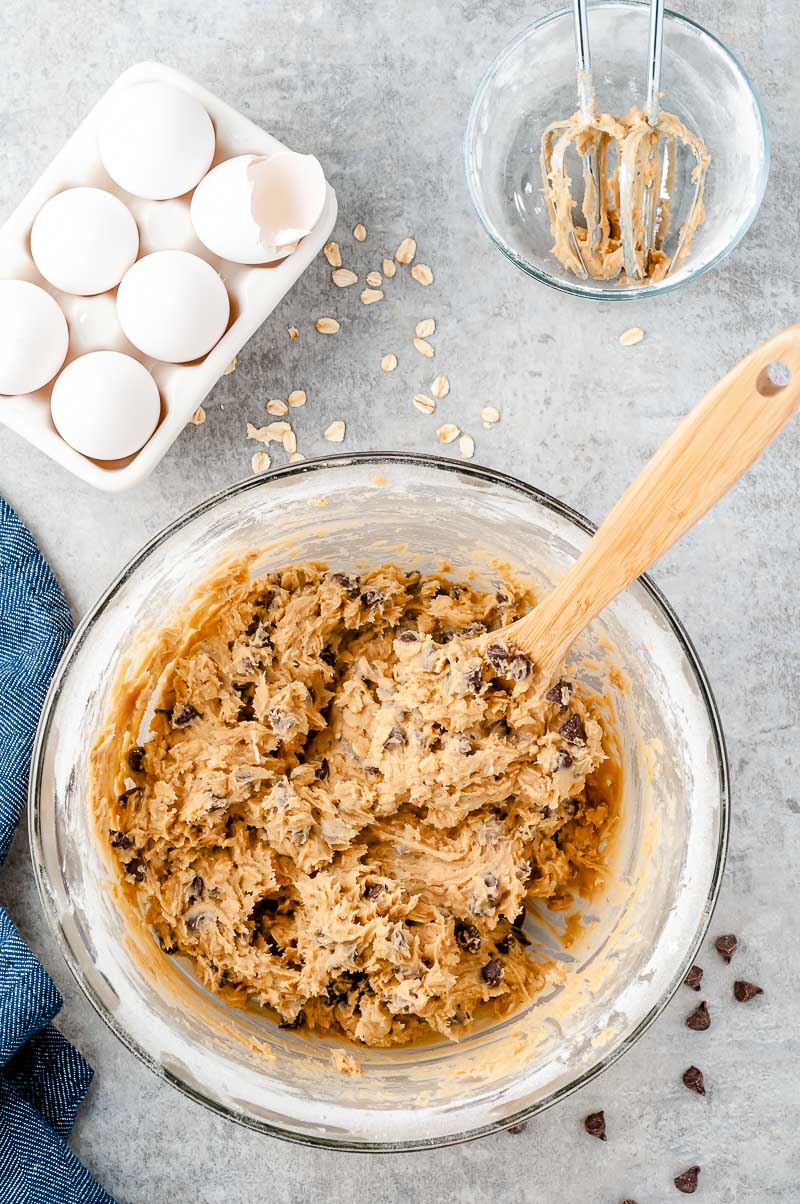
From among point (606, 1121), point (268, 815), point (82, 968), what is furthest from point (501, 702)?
point (606, 1121)

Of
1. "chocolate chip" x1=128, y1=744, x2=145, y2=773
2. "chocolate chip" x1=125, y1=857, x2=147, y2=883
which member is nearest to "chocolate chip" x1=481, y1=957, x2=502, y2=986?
"chocolate chip" x1=125, y1=857, x2=147, y2=883

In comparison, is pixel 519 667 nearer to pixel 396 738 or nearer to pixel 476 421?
pixel 396 738

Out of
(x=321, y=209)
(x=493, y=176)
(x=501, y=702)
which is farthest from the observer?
(x=493, y=176)

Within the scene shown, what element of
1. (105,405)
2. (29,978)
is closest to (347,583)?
(105,405)

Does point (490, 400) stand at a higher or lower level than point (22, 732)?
higher

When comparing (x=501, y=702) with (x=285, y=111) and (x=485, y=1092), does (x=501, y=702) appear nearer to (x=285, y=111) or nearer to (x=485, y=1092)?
(x=485, y=1092)

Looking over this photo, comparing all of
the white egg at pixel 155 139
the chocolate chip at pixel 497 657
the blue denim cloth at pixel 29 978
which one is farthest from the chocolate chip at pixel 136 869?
the white egg at pixel 155 139
